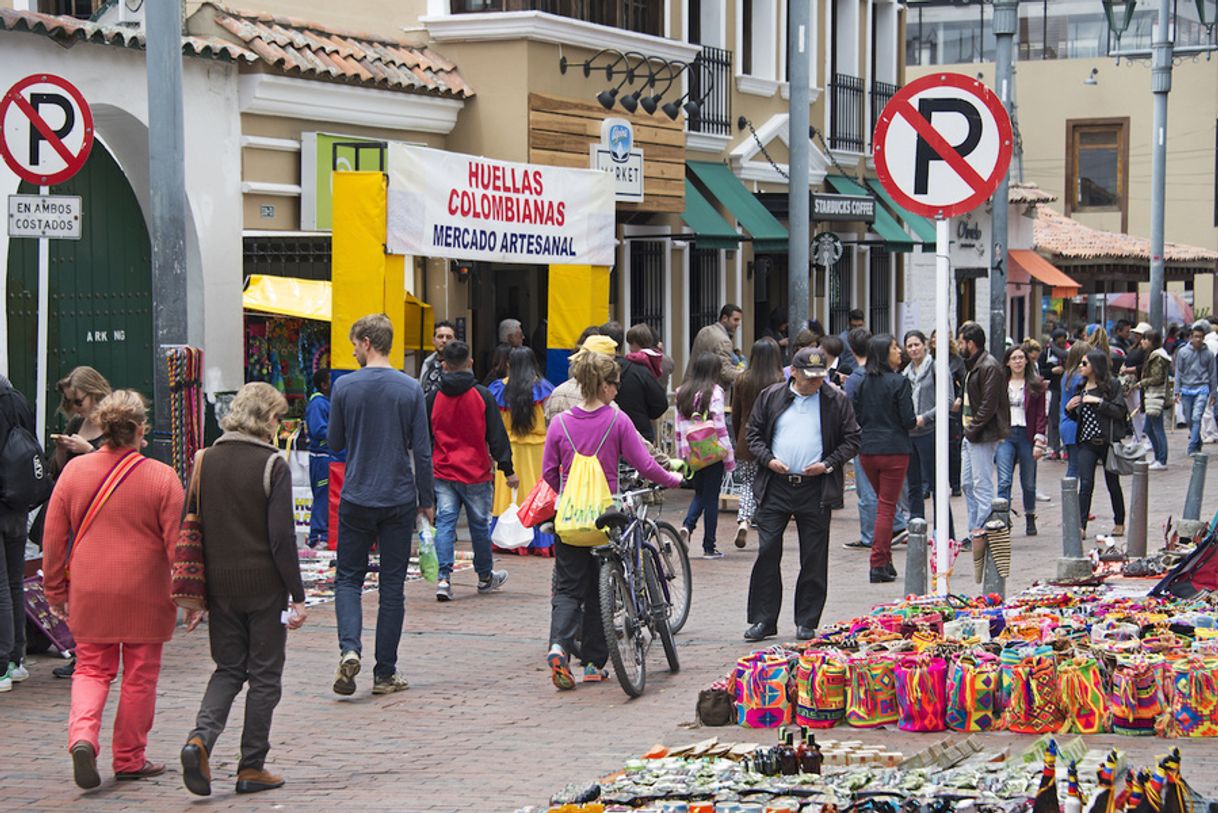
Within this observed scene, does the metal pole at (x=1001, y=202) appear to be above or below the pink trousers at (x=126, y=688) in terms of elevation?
above

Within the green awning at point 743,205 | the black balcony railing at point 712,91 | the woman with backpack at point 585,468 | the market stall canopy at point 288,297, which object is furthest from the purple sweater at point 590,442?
the black balcony railing at point 712,91

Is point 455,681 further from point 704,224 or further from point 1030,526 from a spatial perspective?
point 704,224

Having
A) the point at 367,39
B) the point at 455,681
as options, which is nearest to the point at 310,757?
the point at 455,681

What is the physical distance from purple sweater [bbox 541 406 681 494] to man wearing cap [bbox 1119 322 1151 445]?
1264cm

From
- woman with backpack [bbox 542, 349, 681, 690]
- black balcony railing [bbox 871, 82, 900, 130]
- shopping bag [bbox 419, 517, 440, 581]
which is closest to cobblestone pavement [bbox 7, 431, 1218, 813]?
woman with backpack [bbox 542, 349, 681, 690]

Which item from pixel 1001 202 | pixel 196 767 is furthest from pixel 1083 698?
pixel 1001 202

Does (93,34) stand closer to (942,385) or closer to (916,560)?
(916,560)

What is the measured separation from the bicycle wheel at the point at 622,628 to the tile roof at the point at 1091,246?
33.2 m

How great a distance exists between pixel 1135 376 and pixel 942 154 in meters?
18.2

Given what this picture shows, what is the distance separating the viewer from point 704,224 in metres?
23.6

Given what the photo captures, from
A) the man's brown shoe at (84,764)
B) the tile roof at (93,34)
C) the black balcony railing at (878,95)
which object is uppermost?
the black balcony railing at (878,95)

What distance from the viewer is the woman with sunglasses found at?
15.5 meters

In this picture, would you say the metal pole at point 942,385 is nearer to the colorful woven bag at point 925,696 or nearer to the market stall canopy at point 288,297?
the colorful woven bag at point 925,696

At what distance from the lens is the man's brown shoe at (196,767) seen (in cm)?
750
